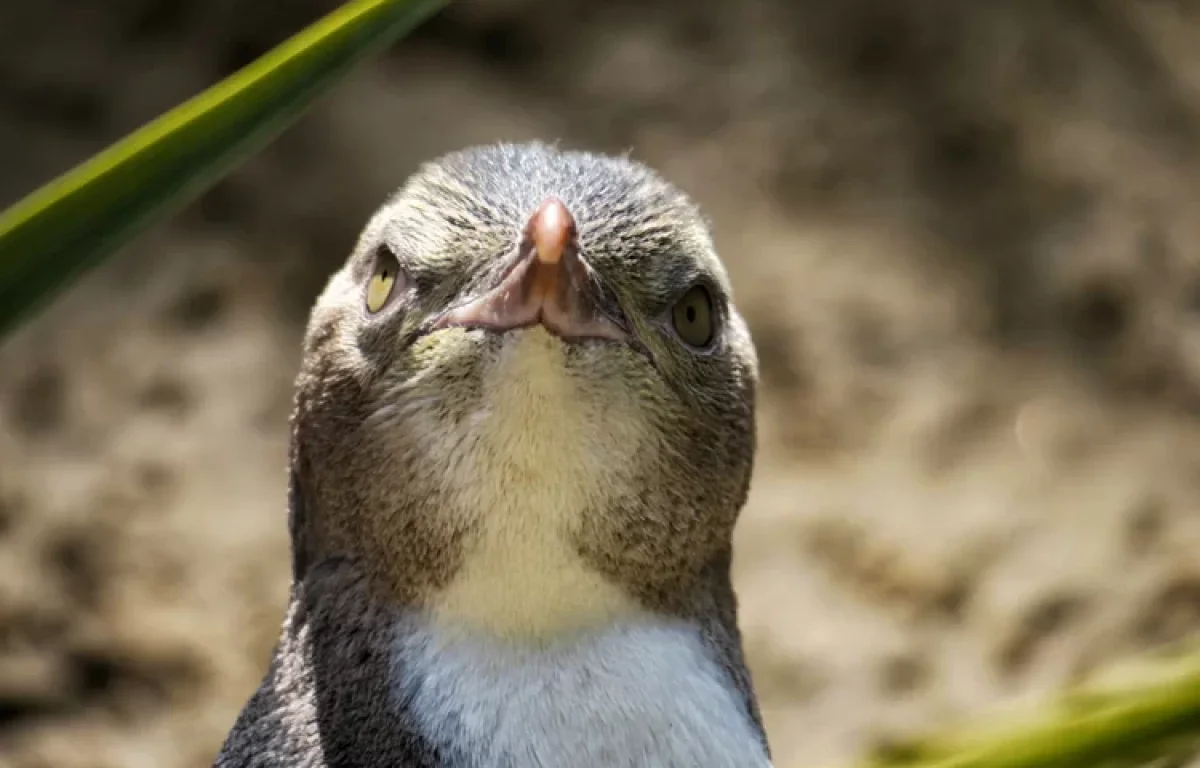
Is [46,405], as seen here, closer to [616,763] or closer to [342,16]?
[616,763]

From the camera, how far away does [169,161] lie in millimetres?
634

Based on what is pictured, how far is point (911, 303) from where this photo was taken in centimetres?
343

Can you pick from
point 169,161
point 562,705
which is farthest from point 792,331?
point 169,161

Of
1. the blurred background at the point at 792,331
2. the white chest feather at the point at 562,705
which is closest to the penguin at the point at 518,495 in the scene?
the white chest feather at the point at 562,705

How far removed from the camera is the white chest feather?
125 cm

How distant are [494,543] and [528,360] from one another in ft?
0.60

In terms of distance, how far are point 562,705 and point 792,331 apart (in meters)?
2.19

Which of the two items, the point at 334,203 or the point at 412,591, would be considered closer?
the point at 412,591

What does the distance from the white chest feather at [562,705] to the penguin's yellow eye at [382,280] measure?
0.95ft

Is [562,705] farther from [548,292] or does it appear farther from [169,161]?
[169,161]

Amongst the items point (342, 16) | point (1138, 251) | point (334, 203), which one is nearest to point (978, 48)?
point (1138, 251)

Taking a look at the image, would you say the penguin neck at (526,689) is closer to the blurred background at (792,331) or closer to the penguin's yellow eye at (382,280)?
the penguin's yellow eye at (382,280)

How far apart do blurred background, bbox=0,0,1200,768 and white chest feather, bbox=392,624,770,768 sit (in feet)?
4.38

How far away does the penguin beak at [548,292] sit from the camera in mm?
1144
